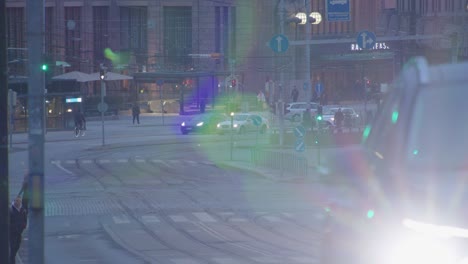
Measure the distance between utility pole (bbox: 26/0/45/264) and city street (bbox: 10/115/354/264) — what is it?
2.81 metres

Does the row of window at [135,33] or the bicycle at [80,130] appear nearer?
the bicycle at [80,130]

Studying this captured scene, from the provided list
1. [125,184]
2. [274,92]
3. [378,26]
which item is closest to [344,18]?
[125,184]

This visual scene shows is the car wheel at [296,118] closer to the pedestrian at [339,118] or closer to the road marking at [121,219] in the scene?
the pedestrian at [339,118]

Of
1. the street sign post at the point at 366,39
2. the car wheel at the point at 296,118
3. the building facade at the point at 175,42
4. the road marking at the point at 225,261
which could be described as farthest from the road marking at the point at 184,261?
the building facade at the point at 175,42

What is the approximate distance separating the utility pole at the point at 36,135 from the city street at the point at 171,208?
281 cm

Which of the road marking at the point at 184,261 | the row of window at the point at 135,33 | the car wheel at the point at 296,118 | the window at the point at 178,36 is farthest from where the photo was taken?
the window at the point at 178,36

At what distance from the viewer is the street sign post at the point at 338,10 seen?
35.1 meters

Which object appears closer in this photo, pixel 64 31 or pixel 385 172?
pixel 385 172

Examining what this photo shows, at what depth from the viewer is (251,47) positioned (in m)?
77.7

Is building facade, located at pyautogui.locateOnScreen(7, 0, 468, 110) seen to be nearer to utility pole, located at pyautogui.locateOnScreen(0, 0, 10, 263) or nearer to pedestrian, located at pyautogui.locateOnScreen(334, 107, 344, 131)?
pedestrian, located at pyautogui.locateOnScreen(334, 107, 344, 131)

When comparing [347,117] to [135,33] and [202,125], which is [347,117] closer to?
[202,125]

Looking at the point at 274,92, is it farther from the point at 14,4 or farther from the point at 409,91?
the point at 409,91

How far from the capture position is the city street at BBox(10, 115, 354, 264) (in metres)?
16.9

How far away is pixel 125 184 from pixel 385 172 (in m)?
28.6
